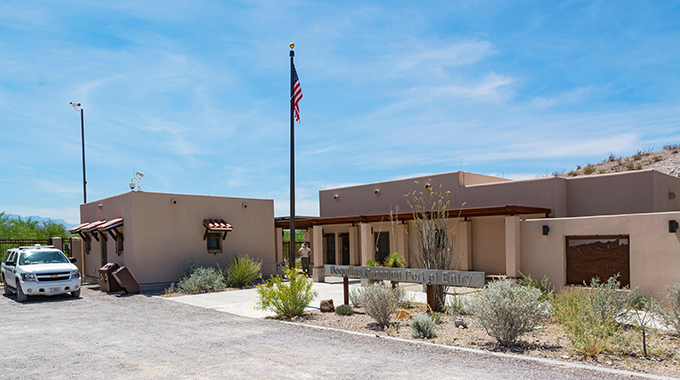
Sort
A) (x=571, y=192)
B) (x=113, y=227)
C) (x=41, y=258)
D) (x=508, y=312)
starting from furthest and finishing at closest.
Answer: (x=113, y=227)
(x=571, y=192)
(x=41, y=258)
(x=508, y=312)

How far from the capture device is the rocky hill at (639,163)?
41875 millimetres

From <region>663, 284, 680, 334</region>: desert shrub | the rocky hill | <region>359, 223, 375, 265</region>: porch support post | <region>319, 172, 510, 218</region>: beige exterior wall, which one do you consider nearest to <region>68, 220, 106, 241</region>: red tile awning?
<region>359, 223, 375, 265</region>: porch support post

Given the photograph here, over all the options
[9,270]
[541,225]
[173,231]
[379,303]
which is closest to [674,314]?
[379,303]

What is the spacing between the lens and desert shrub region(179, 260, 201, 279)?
59.2ft

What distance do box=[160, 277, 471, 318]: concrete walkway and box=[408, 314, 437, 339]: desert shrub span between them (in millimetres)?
3121

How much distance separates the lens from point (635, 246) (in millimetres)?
11977

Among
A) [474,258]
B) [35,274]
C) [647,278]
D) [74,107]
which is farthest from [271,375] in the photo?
[74,107]

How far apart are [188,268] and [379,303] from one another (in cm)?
1078

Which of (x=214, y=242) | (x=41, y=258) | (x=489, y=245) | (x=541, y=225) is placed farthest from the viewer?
(x=214, y=242)

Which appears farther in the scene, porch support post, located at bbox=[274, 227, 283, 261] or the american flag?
porch support post, located at bbox=[274, 227, 283, 261]

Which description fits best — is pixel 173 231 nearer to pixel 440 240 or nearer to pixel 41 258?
pixel 41 258

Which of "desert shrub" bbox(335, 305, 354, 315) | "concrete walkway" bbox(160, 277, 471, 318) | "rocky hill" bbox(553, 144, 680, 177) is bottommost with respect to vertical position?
"concrete walkway" bbox(160, 277, 471, 318)

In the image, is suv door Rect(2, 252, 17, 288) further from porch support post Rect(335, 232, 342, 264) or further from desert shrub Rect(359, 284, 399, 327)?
porch support post Rect(335, 232, 342, 264)

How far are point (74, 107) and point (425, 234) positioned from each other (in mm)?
23102
